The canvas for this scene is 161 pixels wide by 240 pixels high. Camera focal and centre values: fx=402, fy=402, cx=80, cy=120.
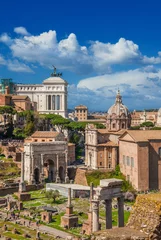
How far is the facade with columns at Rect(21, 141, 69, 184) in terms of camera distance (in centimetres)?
5394

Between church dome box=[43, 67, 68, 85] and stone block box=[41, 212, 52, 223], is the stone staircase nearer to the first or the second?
stone block box=[41, 212, 52, 223]

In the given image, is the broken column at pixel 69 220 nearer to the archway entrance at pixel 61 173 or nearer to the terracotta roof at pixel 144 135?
the terracotta roof at pixel 144 135

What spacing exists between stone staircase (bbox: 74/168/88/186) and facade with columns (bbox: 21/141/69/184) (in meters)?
1.85

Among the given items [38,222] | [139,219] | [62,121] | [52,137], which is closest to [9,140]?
[52,137]

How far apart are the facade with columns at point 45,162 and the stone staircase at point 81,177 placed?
Answer: 1845mm

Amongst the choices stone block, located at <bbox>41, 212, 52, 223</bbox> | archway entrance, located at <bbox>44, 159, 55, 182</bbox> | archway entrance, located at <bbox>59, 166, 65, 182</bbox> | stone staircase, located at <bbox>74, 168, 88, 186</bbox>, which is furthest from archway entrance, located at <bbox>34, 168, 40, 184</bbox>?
stone block, located at <bbox>41, 212, 52, 223</bbox>

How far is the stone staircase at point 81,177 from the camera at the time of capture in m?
52.6

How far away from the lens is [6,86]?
346 feet

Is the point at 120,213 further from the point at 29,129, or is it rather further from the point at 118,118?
the point at 29,129

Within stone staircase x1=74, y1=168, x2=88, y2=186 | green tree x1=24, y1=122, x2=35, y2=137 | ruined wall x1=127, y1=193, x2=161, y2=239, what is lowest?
stone staircase x1=74, y1=168, x2=88, y2=186

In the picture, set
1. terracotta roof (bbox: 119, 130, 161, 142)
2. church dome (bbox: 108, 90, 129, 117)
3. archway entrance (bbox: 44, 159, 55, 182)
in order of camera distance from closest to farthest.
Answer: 1. terracotta roof (bbox: 119, 130, 161, 142)
2. archway entrance (bbox: 44, 159, 55, 182)
3. church dome (bbox: 108, 90, 129, 117)

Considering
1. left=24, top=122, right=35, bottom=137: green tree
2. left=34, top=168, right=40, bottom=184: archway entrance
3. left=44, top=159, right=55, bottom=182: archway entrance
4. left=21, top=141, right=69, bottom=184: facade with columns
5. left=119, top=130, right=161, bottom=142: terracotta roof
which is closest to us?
left=119, top=130, right=161, bottom=142: terracotta roof

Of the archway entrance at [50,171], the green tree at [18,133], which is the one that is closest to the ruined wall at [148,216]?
the archway entrance at [50,171]

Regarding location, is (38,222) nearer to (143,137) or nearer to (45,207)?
(45,207)
